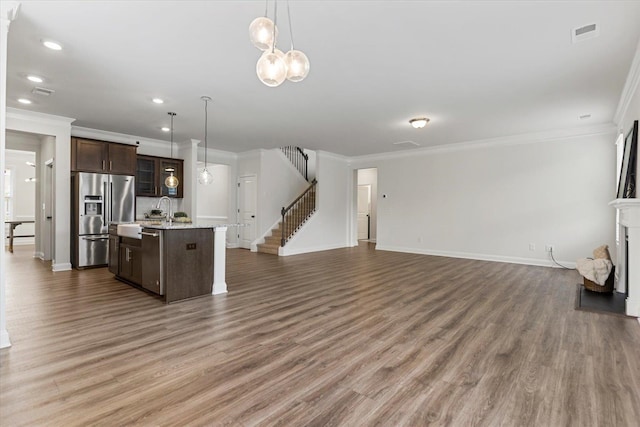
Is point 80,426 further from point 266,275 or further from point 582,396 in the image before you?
point 266,275

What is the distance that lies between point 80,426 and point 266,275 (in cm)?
392

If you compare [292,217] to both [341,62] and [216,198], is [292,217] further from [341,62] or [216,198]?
[341,62]

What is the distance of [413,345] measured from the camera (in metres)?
2.75

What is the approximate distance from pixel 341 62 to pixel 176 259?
307 centimetres

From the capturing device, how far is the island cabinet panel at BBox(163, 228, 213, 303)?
3924 millimetres

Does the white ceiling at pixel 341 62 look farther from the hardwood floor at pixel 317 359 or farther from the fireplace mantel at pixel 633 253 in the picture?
the hardwood floor at pixel 317 359

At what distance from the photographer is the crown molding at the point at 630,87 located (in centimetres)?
345

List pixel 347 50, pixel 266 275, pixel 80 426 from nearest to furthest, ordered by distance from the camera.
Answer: pixel 80 426 → pixel 347 50 → pixel 266 275

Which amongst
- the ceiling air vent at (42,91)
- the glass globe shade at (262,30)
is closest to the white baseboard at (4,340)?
the glass globe shade at (262,30)

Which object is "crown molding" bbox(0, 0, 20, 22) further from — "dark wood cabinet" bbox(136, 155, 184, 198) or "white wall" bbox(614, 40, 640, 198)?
"white wall" bbox(614, 40, 640, 198)

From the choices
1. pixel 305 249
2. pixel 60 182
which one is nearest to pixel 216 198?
pixel 305 249

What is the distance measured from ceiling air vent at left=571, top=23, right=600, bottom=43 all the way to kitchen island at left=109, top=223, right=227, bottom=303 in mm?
4407

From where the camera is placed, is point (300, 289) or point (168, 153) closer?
point (300, 289)

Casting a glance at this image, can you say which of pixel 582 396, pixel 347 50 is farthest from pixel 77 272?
pixel 582 396
